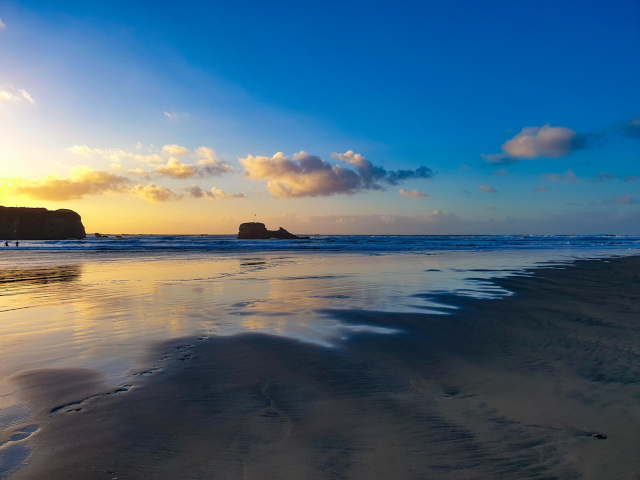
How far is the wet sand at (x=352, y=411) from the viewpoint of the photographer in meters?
2.53

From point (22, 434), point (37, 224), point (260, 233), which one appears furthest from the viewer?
point (37, 224)

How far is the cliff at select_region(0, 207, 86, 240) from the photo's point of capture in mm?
90562

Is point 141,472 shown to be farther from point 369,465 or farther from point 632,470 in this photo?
point 632,470

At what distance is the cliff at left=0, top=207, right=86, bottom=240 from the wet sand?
4351 inches

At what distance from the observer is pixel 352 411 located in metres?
3.29

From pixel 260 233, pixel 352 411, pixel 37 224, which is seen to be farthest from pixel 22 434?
pixel 37 224

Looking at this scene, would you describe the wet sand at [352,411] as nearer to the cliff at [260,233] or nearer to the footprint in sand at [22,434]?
the footprint in sand at [22,434]

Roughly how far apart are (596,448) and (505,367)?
1.76m

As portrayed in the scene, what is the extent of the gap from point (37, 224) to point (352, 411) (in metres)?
116

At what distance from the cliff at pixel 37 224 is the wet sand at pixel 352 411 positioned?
11051 cm

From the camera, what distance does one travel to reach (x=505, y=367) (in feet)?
14.5

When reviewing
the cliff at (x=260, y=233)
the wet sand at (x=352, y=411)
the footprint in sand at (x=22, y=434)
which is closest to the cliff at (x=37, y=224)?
the cliff at (x=260, y=233)

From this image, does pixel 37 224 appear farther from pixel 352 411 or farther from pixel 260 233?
pixel 352 411

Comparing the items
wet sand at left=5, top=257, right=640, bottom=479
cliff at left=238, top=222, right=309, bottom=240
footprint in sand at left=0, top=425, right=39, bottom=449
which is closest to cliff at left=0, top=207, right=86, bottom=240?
cliff at left=238, top=222, right=309, bottom=240
